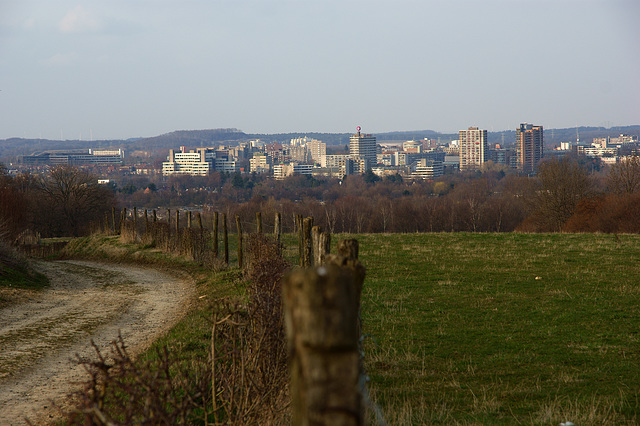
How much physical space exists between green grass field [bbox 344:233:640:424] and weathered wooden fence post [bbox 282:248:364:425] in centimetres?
454

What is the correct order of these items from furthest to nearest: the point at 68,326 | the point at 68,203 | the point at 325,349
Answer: the point at 68,203
the point at 68,326
the point at 325,349

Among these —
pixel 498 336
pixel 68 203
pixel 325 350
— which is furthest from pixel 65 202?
pixel 325 350

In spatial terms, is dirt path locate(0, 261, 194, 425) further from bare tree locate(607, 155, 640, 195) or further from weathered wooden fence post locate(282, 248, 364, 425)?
bare tree locate(607, 155, 640, 195)

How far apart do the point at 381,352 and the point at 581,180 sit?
49.8 metres

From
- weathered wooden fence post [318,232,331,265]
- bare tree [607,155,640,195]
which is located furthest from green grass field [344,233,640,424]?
bare tree [607,155,640,195]

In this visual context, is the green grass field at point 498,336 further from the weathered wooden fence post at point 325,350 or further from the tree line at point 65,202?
the tree line at point 65,202

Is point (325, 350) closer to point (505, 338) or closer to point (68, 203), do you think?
point (505, 338)

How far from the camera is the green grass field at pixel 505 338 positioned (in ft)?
22.6

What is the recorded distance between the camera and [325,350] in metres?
1.83

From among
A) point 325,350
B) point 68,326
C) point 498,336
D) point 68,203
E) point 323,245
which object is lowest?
point 68,326

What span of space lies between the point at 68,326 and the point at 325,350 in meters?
11.9

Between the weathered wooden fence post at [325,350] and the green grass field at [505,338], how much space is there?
454 cm

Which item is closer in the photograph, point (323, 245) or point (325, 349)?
point (325, 349)

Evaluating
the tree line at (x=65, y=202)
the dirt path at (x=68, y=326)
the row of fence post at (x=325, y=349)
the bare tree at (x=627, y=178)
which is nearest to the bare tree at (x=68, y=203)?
the tree line at (x=65, y=202)
